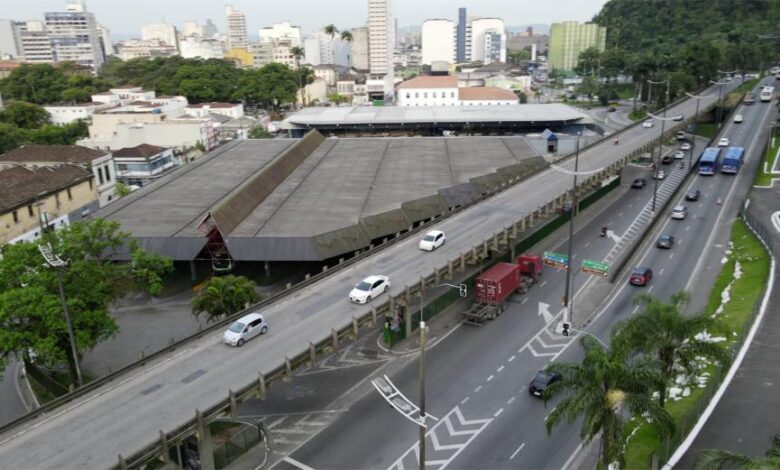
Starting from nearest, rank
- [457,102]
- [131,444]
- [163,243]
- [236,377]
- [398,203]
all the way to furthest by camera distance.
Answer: [131,444] → [236,377] → [163,243] → [398,203] → [457,102]

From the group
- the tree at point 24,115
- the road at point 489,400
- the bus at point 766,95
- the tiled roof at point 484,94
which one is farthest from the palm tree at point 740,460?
the tiled roof at point 484,94

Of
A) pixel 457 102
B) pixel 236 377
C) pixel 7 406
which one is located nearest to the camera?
pixel 236 377

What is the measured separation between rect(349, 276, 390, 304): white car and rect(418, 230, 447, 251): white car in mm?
8693

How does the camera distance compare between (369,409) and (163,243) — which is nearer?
(369,409)

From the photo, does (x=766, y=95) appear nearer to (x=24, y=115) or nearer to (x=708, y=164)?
(x=708, y=164)

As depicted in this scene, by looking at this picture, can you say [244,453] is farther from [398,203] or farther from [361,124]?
[361,124]

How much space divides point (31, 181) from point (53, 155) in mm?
16868

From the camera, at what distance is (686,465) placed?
2567 centimetres

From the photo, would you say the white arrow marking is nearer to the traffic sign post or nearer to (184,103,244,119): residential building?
the traffic sign post

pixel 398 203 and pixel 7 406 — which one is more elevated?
pixel 398 203

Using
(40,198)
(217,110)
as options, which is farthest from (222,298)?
(217,110)

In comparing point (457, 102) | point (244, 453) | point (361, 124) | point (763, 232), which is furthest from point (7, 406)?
point (457, 102)

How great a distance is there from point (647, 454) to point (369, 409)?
1551 cm

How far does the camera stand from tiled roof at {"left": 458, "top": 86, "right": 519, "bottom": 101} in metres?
165
